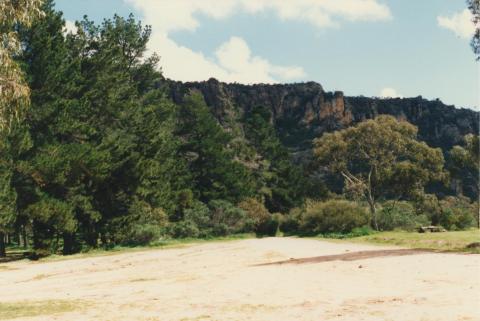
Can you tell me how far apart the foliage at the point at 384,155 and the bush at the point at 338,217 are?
2.06 m

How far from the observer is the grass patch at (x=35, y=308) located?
37.9ft

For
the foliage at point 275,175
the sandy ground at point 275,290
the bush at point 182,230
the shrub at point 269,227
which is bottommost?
the shrub at point 269,227

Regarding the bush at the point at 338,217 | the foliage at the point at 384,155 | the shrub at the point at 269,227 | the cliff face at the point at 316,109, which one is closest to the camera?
the bush at the point at 338,217

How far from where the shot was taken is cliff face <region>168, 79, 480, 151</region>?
444 ft

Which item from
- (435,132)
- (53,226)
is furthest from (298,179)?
(435,132)

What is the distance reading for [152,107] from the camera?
171 ft

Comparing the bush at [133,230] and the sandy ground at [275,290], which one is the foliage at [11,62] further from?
the bush at [133,230]

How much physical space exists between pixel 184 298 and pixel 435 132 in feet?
443

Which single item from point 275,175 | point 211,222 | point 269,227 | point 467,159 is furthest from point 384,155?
point 275,175

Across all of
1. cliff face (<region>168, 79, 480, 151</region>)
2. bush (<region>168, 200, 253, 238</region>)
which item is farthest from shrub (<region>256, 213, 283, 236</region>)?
cliff face (<region>168, 79, 480, 151</region>)

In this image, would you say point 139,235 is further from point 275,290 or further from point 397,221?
point 275,290

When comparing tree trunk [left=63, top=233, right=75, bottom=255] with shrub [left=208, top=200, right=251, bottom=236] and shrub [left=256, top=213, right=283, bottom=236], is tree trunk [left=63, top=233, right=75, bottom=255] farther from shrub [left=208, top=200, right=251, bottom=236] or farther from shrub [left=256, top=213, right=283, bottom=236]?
shrub [left=256, top=213, right=283, bottom=236]

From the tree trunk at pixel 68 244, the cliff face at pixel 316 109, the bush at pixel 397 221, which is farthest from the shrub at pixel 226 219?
the cliff face at pixel 316 109

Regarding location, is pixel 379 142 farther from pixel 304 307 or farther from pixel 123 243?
pixel 304 307
